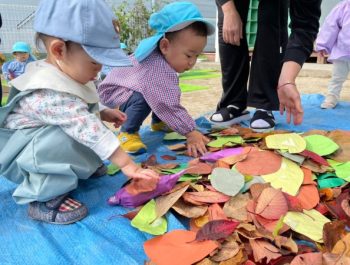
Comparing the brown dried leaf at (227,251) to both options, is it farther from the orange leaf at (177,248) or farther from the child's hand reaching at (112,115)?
the child's hand reaching at (112,115)

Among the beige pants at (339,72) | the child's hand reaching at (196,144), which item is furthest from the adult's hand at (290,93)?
the beige pants at (339,72)

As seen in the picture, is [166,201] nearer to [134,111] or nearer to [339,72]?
[134,111]

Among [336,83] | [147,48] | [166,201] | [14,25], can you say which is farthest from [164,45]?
[14,25]

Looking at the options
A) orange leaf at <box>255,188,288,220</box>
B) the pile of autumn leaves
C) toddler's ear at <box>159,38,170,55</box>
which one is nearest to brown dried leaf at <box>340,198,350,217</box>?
the pile of autumn leaves

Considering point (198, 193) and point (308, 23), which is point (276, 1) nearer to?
point (308, 23)

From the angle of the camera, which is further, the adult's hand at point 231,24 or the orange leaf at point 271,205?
the adult's hand at point 231,24

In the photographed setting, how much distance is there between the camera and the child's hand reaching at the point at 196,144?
1.33m

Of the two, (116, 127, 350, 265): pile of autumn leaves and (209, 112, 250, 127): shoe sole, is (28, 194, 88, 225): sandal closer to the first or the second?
(116, 127, 350, 265): pile of autumn leaves

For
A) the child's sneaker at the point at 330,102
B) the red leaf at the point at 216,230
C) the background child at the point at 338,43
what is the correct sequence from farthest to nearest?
the background child at the point at 338,43
the child's sneaker at the point at 330,102
the red leaf at the point at 216,230

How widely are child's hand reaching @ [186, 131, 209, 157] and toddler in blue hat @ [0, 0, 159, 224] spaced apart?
19.3 inches

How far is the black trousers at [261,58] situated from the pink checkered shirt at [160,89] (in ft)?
1.60

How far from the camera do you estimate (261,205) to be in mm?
852

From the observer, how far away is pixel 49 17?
0.88 m

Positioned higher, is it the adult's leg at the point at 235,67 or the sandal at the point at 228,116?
the adult's leg at the point at 235,67
